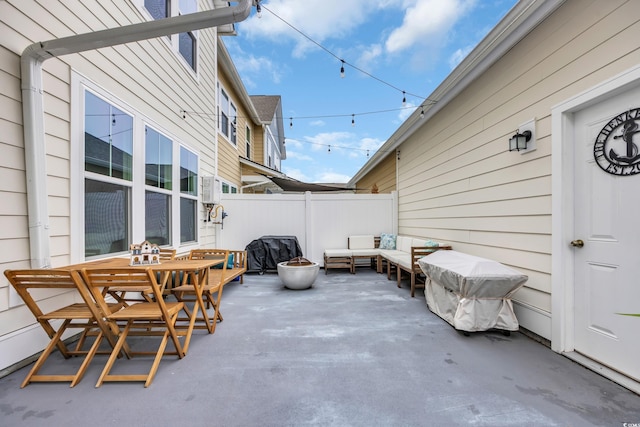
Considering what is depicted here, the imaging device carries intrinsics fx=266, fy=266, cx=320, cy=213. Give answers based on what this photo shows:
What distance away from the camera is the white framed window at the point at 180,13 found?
12.1ft

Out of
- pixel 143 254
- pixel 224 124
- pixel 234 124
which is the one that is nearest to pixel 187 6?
pixel 224 124

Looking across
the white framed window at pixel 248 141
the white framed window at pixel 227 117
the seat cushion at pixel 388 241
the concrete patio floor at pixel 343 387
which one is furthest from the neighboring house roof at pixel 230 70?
the concrete patio floor at pixel 343 387

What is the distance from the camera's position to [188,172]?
4812 millimetres

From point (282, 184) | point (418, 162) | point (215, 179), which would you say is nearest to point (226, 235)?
point (215, 179)

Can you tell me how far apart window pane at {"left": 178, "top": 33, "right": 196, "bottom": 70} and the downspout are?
8.99ft

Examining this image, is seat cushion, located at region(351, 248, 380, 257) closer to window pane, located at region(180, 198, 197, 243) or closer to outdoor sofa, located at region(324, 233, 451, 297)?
outdoor sofa, located at region(324, 233, 451, 297)

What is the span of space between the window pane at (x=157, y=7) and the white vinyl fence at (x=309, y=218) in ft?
11.4

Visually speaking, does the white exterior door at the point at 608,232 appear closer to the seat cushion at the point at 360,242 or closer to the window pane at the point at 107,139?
the seat cushion at the point at 360,242

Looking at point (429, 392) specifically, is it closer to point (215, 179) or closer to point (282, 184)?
point (215, 179)

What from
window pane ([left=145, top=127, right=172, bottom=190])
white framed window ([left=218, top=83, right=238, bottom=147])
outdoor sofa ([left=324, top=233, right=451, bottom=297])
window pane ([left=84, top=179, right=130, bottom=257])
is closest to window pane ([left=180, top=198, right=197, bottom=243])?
window pane ([left=145, top=127, right=172, bottom=190])

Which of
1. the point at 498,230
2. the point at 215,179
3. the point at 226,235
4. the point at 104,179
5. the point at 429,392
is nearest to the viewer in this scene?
the point at 429,392

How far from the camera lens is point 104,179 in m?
2.84

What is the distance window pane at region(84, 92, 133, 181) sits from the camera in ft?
8.77

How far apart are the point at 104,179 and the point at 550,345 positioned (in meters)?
4.68
